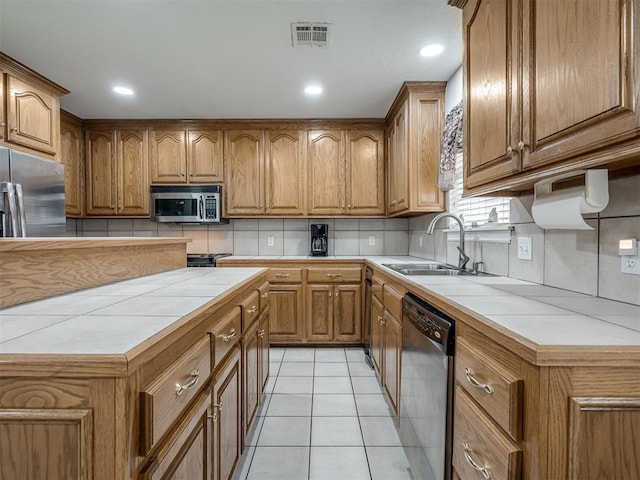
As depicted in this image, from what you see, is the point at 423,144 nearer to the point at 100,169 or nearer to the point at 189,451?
the point at 189,451

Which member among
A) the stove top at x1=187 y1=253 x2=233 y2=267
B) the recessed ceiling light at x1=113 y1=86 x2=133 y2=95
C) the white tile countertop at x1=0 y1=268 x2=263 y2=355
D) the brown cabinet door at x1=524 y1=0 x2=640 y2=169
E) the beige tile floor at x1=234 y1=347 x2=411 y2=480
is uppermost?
the recessed ceiling light at x1=113 y1=86 x2=133 y2=95

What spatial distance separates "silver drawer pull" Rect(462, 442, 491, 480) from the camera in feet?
2.85

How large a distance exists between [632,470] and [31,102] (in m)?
3.91

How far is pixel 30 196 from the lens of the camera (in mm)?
2584

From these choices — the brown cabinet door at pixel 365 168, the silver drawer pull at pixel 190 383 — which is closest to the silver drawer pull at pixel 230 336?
the silver drawer pull at pixel 190 383

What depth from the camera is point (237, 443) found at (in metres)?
1.44

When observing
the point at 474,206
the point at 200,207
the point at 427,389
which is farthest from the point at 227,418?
the point at 200,207

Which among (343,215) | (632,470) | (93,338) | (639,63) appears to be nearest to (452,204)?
(343,215)

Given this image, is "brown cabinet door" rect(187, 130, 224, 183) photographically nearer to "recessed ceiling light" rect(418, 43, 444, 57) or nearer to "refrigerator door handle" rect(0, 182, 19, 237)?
"refrigerator door handle" rect(0, 182, 19, 237)

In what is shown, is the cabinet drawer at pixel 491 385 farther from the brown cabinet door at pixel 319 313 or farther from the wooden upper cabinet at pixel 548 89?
the brown cabinet door at pixel 319 313

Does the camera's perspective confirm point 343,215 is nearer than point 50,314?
No

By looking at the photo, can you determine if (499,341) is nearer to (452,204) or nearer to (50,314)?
(50,314)

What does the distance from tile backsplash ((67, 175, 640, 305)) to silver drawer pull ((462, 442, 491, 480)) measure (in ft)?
2.35

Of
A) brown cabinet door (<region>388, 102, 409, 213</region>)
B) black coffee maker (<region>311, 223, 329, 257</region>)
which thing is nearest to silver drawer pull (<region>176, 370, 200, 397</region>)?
brown cabinet door (<region>388, 102, 409, 213</region>)
